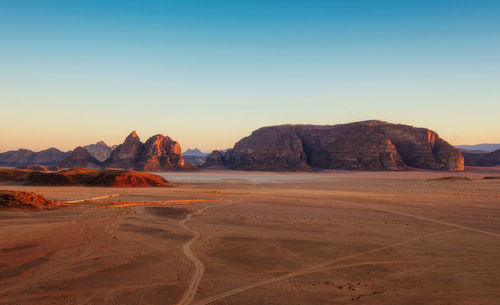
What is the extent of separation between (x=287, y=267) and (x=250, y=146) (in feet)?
394

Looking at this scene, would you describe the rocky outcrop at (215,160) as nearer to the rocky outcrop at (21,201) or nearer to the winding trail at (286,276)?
the rocky outcrop at (21,201)

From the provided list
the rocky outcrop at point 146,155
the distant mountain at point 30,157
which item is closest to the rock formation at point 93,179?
the rocky outcrop at point 146,155

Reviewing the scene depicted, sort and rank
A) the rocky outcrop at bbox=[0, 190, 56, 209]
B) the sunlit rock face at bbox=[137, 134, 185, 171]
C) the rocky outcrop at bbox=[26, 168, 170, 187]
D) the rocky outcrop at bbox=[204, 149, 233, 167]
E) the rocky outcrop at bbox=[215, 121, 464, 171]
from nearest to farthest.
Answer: the rocky outcrop at bbox=[0, 190, 56, 209]
the rocky outcrop at bbox=[26, 168, 170, 187]
the sunlit rock face at bbox=[137, 134, 185, 171]
the rocky outcrop at bbox=[215, 121, 464, 171]
the rocky outcrop at bbox=[204, 149, 233, 167]

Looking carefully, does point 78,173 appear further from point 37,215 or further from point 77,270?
point 77,270

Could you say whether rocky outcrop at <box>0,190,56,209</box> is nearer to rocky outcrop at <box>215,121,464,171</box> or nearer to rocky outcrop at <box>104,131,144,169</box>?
rocky outcrop at <box>104,131,144,169</box>

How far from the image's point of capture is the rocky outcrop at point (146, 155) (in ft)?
324

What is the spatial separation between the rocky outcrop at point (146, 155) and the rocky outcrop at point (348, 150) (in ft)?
72.4

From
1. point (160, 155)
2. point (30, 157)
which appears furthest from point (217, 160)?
point (30, 157)

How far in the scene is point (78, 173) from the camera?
126ft

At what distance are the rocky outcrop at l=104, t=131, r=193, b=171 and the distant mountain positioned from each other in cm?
4017

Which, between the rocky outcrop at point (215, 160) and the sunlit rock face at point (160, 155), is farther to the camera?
the rocky outcrop at point (215, 160)

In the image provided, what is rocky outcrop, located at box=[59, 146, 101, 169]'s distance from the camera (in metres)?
94.9

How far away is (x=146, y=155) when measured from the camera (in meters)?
102

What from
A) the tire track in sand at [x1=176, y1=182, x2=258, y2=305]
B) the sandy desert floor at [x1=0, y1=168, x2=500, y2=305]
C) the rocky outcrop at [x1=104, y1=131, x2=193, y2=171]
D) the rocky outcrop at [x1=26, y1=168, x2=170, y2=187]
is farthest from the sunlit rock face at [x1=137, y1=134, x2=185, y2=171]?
the tire track in sand at [x1=176, y1=182, x2=258, y2=305]
